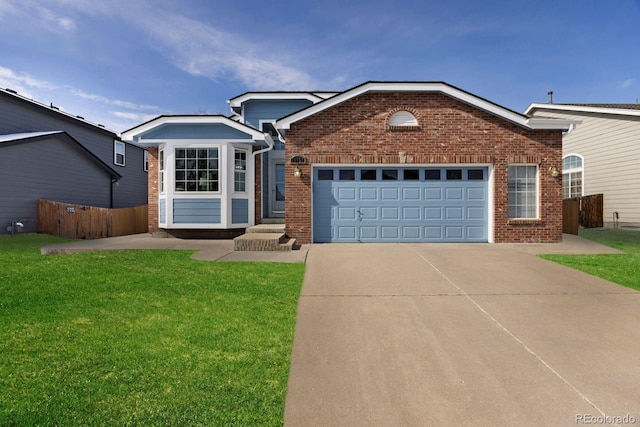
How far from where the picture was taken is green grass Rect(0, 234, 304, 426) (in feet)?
7.50

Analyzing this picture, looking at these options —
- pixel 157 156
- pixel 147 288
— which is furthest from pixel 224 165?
pixel 147 288

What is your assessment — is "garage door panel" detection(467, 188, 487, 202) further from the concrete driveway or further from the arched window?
the concrete driveway

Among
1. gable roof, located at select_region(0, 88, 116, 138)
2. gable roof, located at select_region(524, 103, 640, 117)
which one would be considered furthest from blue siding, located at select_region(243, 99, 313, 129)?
gable roof, located at select_region(524, 103, 640, 117)

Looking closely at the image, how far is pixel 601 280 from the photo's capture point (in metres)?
5.92

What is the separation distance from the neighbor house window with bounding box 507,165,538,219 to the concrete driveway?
4978 millimetres

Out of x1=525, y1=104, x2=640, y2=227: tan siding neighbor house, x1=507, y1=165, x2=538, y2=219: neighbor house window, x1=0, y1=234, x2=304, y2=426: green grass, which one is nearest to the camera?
x1=0, y1=234, x2=304, y2=426: green grass

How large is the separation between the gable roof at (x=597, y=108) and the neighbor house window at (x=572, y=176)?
2.51 metres

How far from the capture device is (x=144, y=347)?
10.5ft

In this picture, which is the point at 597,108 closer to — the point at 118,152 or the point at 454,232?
the point at 454,232

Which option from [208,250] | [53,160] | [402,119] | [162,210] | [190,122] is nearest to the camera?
[208,250]

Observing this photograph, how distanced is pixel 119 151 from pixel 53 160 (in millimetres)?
6569

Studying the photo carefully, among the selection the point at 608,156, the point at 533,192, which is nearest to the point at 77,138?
the point at 533,192

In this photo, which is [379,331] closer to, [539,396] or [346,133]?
[539,396]

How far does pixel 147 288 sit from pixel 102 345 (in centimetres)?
210
